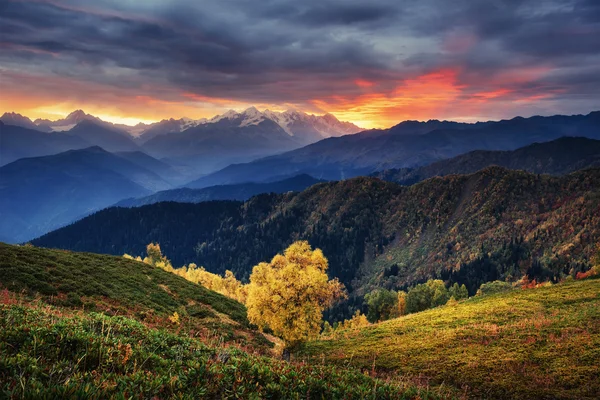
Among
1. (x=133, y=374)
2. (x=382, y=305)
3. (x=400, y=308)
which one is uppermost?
(x=133, y=374)

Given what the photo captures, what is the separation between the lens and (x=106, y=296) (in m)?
35.5

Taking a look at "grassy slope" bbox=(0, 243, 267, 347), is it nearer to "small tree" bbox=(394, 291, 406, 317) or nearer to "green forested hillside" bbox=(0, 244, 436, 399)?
"green forested hillside" bbox=(0, 244, 436, 399)

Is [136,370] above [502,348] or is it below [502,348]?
above

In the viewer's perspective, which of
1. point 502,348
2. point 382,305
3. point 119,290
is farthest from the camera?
point 382,305

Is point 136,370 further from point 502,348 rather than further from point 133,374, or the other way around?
point 502,348

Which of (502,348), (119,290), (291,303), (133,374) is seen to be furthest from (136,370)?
(119,290)

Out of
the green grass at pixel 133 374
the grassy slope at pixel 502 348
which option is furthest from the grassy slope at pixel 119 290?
the green grass at pixel 133 374

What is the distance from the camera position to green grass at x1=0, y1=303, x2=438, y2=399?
27.4 ft

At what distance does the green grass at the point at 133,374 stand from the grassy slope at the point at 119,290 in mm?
→ 19077

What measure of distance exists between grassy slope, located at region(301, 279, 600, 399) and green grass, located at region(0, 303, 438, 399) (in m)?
12.4

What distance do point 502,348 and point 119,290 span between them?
1550 inches

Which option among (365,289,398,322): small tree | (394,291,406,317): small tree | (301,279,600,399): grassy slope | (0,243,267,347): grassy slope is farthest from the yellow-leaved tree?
(365,289,398,322): small tree

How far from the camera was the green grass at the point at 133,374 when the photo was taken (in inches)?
329

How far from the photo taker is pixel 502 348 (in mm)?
28688
